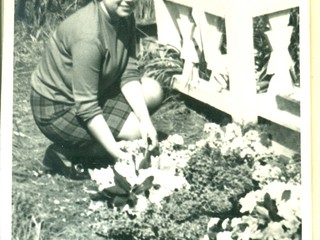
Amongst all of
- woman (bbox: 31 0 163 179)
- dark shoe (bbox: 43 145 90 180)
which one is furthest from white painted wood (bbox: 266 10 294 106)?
dark shoe (bbox: 43 145 90 180)

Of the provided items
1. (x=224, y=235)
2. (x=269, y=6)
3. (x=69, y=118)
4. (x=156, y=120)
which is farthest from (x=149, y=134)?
(x=269, y=6)

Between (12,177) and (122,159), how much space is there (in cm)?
35

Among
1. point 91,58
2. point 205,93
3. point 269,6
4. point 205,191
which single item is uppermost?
point 269,6

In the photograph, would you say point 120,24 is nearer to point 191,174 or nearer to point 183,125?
point 183,125

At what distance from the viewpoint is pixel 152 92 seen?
1.79m

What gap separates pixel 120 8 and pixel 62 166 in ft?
1.61

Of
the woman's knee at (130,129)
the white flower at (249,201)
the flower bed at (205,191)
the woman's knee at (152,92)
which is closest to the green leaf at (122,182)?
the flower bed at (205,191)

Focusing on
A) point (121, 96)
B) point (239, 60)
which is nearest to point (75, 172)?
point (121, 96)

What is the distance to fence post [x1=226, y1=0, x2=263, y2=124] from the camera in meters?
1.71

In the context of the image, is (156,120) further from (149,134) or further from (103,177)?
(103,177)

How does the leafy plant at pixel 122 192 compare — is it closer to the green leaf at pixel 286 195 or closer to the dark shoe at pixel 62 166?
the dark shoe at pixel 62 166

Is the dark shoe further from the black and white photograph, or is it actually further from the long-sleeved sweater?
the long-sleeved sweater

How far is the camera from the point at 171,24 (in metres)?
1.78

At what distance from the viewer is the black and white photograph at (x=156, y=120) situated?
65.6 inches
